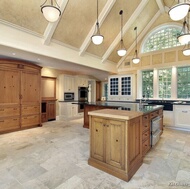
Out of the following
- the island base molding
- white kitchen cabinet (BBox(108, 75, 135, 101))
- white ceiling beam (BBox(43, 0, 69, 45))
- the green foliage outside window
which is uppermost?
the green foliage outside window

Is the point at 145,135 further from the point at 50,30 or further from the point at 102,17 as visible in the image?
the point at 102,17

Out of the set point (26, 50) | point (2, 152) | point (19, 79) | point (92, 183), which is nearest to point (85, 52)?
point (26, 50)

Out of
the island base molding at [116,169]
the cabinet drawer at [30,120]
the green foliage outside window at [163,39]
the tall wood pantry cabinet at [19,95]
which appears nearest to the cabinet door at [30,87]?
the tall wood pantry cabinet at [19,95]

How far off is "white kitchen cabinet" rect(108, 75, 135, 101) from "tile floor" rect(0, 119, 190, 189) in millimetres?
3544

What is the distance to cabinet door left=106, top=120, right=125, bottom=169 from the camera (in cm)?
196

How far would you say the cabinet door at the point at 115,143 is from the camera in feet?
6.43

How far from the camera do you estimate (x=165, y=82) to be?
5.84 meters

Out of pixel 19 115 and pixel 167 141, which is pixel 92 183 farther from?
pixel 19 115

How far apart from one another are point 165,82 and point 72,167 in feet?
17.7

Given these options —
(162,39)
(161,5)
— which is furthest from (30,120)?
(161,5)

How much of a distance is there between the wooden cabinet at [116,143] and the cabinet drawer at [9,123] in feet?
11.6

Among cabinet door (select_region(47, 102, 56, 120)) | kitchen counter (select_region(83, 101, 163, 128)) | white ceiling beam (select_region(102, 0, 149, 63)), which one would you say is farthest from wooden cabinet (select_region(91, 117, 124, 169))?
cabinet door (select_region(47, 102, 56, 120))

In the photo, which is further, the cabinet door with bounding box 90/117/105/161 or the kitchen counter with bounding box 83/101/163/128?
the kitchen counter with bounding box 83/101/163/128

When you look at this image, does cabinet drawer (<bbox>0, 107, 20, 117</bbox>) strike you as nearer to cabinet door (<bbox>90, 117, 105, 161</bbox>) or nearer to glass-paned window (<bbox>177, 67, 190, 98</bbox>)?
cabinet door (<bbox>90, 117, 105, 161</bbox>)
